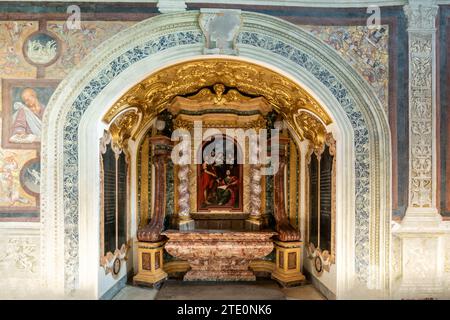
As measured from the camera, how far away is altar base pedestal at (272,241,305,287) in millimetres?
6706

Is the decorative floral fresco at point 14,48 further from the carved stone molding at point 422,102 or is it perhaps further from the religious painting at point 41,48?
the carved stone molding at point 422,102

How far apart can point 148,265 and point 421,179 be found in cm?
474

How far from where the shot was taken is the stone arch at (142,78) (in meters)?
5.09

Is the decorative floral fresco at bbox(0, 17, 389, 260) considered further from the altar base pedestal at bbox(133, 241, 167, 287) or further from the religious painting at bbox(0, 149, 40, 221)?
the altar base pedestal at bbox(133, 241, 167, 287)

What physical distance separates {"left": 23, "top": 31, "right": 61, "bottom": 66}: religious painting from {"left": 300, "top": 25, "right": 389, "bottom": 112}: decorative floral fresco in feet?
11.4

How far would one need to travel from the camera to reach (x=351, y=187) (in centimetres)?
522

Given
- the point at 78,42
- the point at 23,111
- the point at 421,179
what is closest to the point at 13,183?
the point at 23,111

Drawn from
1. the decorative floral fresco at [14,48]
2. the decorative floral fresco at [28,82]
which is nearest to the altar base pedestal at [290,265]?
the decorative floral fresco at [28,82]

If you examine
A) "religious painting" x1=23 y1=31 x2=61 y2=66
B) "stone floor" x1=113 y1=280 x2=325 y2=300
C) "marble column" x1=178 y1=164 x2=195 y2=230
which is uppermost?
"religious painting" x1=23 y1=31 x2=61 y2=66

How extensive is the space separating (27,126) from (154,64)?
1.95 metres

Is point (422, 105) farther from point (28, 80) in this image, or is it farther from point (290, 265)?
point (28, 80)

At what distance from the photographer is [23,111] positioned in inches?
201

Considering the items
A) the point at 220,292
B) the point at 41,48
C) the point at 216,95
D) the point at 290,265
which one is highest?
the point at 41,48

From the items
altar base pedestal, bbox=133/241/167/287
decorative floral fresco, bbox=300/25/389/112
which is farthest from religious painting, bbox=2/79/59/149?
decorative floral fresco, bbox=300/25/389/112
